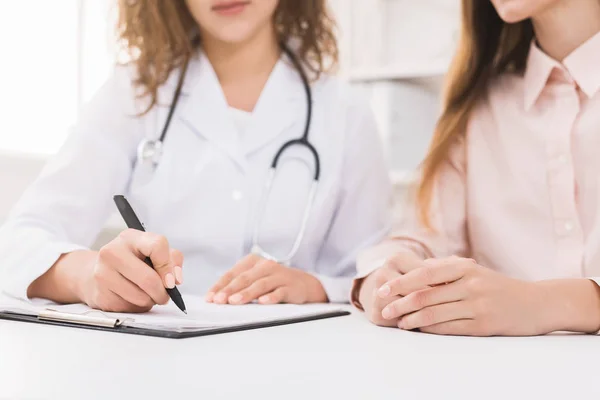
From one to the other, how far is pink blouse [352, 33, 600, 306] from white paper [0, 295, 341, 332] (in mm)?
166

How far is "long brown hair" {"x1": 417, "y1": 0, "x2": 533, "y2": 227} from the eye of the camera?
1.03 m

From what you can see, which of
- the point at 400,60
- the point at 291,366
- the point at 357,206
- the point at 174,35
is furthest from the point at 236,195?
the point at 400,60

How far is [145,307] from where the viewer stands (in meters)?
0.70

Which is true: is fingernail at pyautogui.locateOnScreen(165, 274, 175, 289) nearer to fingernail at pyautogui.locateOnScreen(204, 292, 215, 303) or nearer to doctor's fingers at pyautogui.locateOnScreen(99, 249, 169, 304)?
doctor's fingers at pyautogui.locateOnScreen(99, 249, 169, 304)

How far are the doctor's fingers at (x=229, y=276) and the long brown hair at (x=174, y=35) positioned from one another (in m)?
0.33

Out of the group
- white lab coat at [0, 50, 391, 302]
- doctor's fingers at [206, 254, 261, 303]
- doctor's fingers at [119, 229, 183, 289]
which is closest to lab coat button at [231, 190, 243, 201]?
white lab coat at [0, 50, 391, 302]

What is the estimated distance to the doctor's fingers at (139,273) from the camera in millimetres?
685

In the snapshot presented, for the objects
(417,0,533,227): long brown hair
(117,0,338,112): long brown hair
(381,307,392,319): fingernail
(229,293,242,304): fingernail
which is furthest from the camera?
(117,0,338,112): long brown hair

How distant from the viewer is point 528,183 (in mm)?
970

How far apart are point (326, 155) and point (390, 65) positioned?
145 centimetres

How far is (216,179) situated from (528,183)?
0.44m

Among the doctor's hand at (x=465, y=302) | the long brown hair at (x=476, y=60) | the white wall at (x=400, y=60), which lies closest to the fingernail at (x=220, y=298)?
the doctor's hand at (x=465, y=302)

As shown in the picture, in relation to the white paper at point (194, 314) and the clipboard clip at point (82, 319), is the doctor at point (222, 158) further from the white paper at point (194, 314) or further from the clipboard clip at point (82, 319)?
the clipboard clip at point (82, 319)

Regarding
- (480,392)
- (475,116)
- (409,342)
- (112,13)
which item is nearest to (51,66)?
(112,13)
